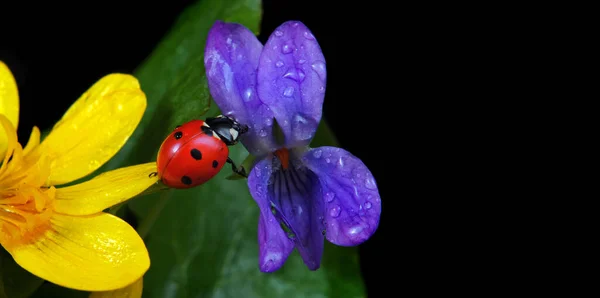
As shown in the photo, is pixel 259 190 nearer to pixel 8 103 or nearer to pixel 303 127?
Result: pixel 303 127

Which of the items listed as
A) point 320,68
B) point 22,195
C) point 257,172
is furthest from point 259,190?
point 22,195

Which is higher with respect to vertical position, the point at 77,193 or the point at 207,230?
the point at 77,193

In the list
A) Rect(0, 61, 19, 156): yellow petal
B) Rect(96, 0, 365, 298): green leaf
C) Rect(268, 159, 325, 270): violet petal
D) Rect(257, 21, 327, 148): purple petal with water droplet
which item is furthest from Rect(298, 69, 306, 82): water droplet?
Rect(0, 61, 19, 156): yellow petal

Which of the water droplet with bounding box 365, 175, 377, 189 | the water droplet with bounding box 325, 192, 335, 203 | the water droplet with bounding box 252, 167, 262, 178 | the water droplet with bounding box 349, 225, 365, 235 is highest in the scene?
the water droplet with bounding box 365, 175, 377, 189

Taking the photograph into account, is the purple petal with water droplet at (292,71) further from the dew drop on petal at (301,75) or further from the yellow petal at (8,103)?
the yellow petal at (8,103)

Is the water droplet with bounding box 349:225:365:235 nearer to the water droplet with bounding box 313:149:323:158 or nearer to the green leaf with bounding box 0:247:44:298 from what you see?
the water droplet with bounding box 313:149:323:158

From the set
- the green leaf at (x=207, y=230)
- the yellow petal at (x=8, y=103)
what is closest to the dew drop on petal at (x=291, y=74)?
the green leaf at (x=207, y=230)
